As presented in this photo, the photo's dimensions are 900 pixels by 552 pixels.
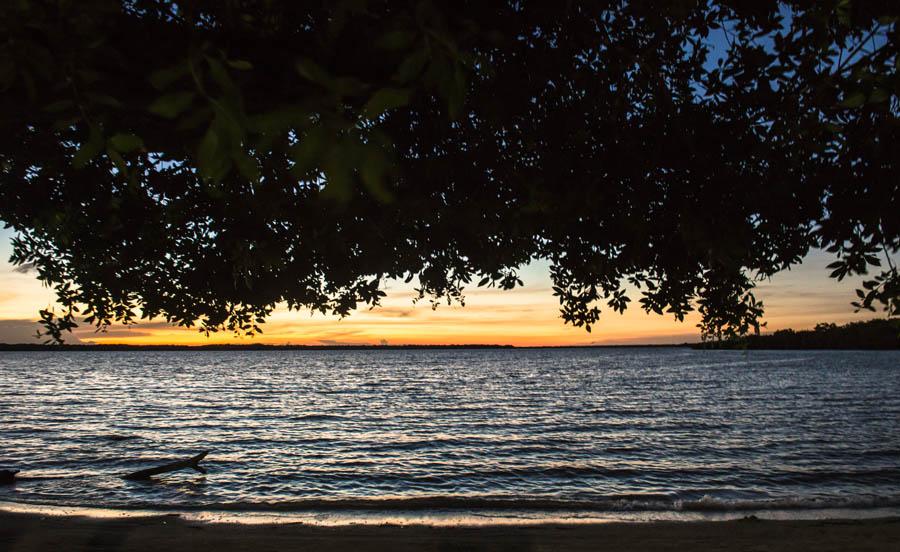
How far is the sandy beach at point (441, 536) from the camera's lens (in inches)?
482

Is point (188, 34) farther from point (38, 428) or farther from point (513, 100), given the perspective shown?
point (38, 428)

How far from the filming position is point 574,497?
18906mm

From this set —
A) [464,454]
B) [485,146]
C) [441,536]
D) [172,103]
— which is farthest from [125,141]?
[464,454]

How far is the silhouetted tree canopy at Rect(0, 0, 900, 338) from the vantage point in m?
3.03

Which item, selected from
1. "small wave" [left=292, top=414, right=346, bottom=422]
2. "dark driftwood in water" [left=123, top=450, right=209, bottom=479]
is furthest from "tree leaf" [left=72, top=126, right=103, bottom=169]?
"small wave" [left=292, top=414, right=346, bottom=422]

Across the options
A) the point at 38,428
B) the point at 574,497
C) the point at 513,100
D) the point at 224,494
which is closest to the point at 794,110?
the point at 513,100

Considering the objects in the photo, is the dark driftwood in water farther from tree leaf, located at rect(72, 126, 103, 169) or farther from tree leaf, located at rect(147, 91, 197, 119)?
tree leaf, located at rect(147, 91, 197, 119)

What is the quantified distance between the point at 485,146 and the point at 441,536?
990 centimetres

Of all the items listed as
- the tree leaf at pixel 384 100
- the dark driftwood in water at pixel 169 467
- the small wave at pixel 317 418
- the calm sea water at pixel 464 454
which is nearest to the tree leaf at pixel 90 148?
the tree leaf at pixel 384 100

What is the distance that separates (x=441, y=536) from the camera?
43.4 ft

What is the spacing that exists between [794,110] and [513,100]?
8.98 ft

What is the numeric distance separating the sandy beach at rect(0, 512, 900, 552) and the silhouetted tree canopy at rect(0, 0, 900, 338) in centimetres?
585

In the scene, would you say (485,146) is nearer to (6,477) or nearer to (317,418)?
(6,477)

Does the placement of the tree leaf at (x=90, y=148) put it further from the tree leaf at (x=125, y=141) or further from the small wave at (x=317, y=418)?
the small wave at (x=317, y=418)
